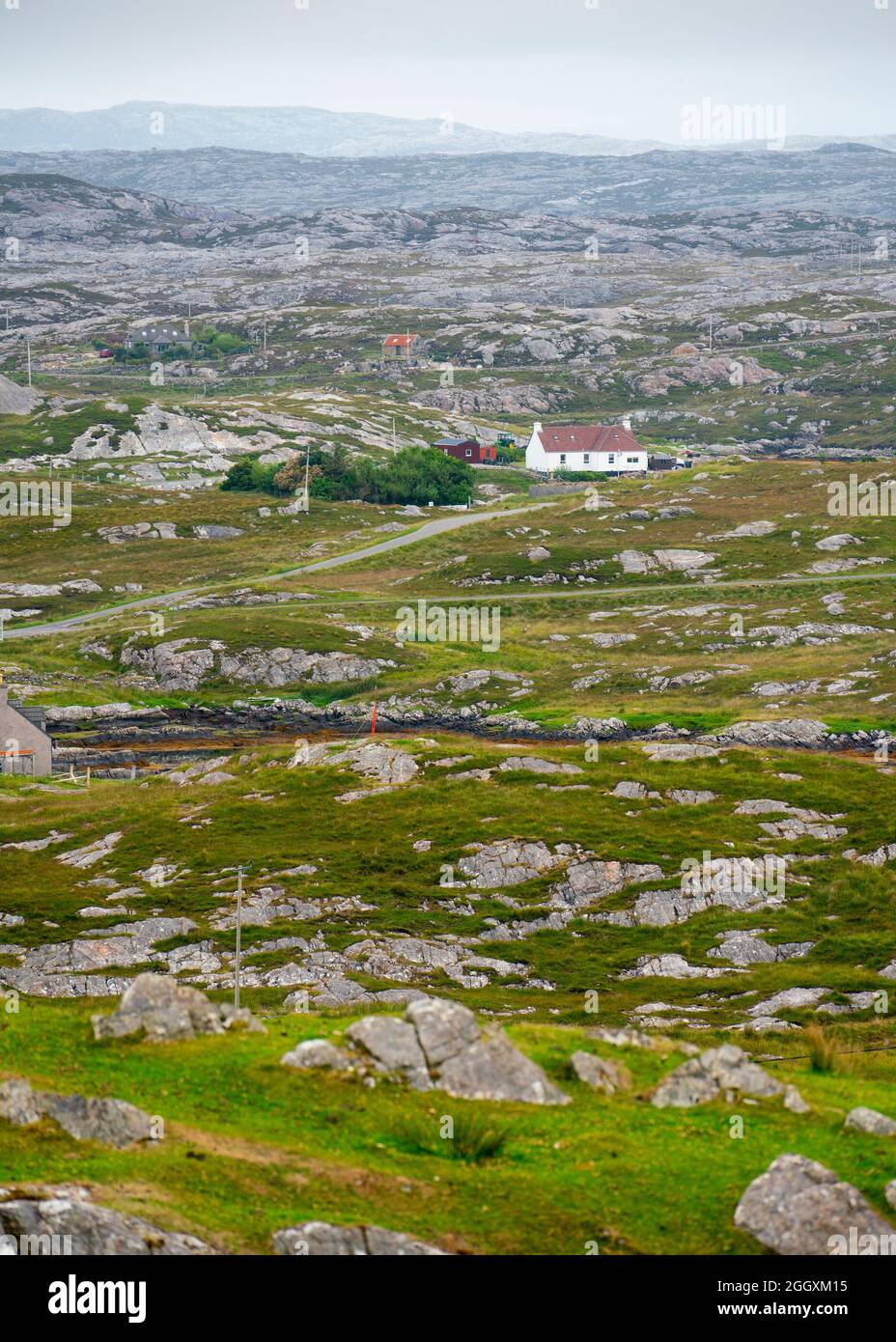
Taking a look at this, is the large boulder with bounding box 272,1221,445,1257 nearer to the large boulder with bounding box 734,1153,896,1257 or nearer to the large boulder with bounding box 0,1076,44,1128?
the large boulder with bounding box 734,1153,896,1257

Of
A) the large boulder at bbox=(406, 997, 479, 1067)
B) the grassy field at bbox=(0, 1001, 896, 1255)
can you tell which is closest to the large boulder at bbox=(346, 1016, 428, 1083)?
the large boulder at bbox=(406, 997, 479, 1067)

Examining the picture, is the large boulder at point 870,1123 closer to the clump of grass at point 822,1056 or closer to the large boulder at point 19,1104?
the clump of grass at point 822,1056

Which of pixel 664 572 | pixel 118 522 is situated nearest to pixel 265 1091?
pixel 664 572

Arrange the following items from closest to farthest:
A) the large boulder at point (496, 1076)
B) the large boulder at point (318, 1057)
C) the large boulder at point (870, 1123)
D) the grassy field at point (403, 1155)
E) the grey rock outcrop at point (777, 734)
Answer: the grassy field at point (403, 1155)
the large boulder at point (870, 1123)
the large boulder at point (496, 1076)
the large boulder at point (318, 1057)
the grey rock outcrop at point (777, 734)

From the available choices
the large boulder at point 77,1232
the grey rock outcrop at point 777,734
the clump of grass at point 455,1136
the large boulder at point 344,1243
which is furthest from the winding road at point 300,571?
the large boulder at point 344,1243

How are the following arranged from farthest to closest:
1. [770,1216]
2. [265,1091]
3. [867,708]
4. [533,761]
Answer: [867,708]
[533,761]
[265,1091]
[770,1216]

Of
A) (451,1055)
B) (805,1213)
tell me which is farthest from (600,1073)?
(805,1213)
